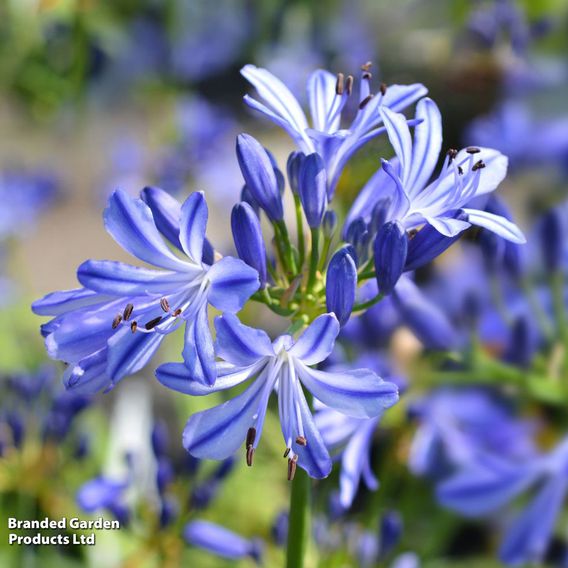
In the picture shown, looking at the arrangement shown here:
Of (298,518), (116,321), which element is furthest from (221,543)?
(116,321)

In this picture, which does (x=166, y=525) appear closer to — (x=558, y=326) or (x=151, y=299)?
(x=151, y=299)

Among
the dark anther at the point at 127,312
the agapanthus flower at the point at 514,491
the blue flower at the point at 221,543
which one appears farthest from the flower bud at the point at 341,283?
the agapanthus flower at the point at 514,491

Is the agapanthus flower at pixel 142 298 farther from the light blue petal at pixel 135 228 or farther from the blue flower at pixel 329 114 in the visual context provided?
the blue flower at pixel 329 114

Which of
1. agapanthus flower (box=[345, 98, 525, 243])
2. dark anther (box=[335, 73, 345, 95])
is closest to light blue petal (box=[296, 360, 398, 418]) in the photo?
agapanthus flower (box=[345, 98, 525, 243])

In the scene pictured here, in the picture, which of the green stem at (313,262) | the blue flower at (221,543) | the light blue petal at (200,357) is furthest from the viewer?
the blue flower at (221,543)

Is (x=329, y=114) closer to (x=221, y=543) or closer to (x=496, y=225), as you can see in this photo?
(x=496, y=225)

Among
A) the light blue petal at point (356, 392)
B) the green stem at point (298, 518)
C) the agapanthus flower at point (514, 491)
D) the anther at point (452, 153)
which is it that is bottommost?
the agapanthus flower at point (514, 491)

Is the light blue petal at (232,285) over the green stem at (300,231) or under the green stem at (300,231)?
under

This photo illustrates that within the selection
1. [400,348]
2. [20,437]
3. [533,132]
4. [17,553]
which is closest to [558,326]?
[400,348]
